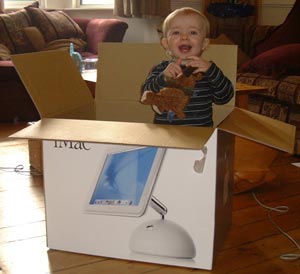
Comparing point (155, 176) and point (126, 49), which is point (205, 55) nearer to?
point (126, 49)

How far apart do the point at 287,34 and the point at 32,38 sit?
1820 millimetres

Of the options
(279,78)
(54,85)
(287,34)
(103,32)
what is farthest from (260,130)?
(103,32)

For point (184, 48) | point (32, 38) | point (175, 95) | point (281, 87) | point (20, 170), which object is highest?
point (184, 48)

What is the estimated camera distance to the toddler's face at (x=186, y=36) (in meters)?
1.49

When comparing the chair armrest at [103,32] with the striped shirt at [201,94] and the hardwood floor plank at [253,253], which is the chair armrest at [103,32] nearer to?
the striped shirt at [201,94]

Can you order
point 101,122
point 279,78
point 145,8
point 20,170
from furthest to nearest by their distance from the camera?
point 145,8 → point 279,78 → point 20,170 → point 101,122

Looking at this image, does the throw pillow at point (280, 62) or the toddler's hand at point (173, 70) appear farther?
the throw pillow at point (280, 62)

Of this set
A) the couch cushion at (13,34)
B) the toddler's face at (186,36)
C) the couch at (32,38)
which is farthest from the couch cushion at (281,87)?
the couch cushion at (13,34)

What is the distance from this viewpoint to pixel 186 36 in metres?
1.49

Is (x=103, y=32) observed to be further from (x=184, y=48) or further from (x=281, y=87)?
(x=184, y=48)

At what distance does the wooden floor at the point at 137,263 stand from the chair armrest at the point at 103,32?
1987mm

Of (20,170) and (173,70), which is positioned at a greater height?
(173,70)

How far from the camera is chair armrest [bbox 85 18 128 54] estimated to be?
404 centimetres

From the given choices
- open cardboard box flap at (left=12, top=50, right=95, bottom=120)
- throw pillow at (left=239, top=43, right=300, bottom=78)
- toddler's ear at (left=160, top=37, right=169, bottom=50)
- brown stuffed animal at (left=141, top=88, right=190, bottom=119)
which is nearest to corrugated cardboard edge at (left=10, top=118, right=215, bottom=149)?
open cardboard box flap at (left=12, top=50, right=95, bottom=120)
